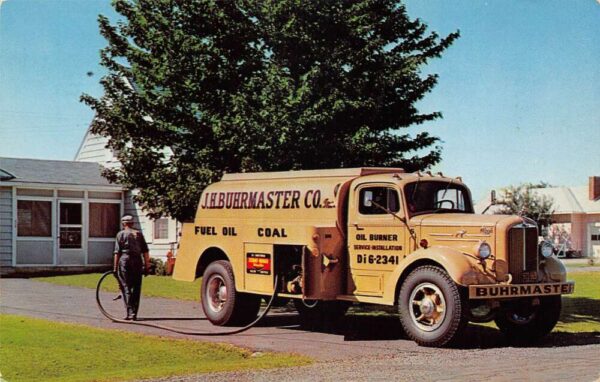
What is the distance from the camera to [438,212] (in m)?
13.0

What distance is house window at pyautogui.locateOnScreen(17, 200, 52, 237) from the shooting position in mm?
27922

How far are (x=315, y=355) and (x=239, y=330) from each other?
2.52 m

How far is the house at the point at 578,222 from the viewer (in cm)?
5769

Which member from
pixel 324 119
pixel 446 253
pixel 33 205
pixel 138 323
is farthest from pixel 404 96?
pixel 33 205

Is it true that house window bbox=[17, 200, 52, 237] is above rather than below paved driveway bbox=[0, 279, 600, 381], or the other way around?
above

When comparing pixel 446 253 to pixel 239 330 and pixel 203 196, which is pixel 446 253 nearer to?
pixel 239 330

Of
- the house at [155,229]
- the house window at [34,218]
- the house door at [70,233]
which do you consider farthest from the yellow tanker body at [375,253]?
the house door at [70,233]

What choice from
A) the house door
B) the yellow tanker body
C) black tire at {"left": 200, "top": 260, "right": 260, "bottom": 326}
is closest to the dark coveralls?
the yellow tanker body

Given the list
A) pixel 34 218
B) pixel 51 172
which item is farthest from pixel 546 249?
pixel 51 172

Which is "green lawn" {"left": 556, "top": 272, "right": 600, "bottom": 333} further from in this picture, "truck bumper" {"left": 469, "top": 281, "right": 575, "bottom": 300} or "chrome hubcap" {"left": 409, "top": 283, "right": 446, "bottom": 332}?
"chrome hubcap" {"left": 409, "top": 283, "right": 446, "bottom": 332}

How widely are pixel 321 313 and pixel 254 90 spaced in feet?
13.3

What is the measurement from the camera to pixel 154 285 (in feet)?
75.5

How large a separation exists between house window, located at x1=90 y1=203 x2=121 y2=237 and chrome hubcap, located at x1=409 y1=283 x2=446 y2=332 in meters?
19.6

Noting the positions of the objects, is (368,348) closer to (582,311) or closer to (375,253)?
(375,253)
